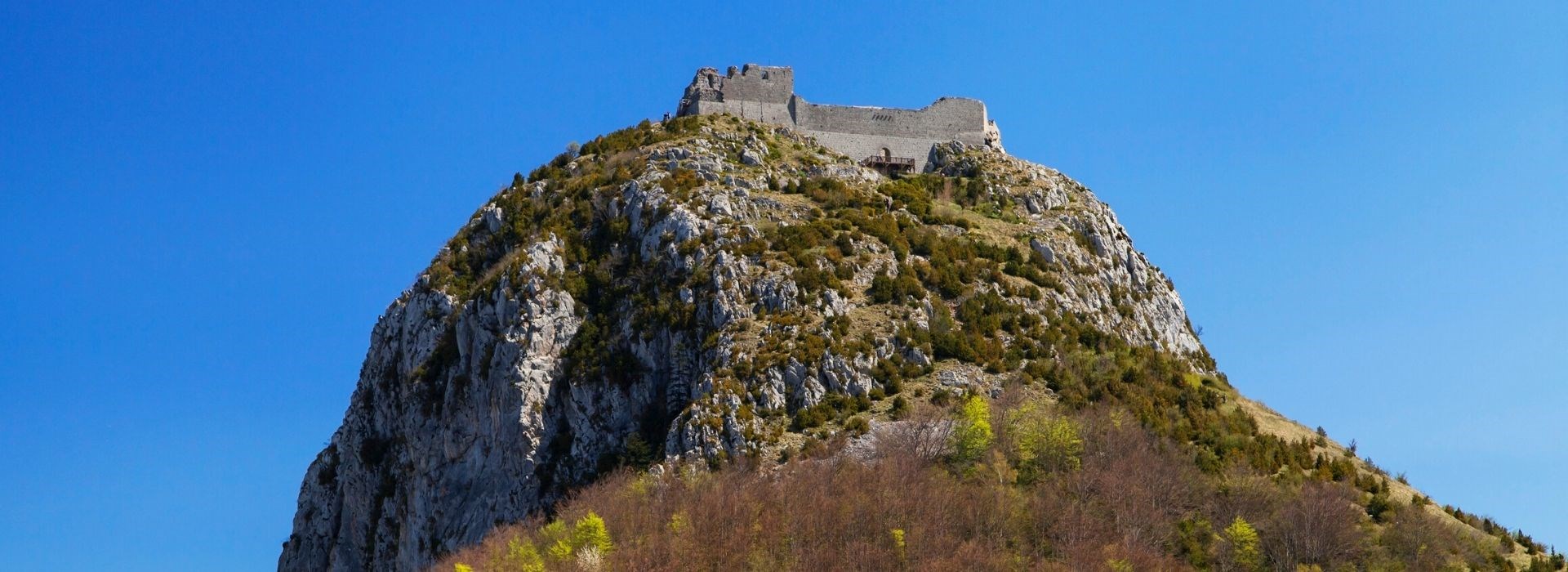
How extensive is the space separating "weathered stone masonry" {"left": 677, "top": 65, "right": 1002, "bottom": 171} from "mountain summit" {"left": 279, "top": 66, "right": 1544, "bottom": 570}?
291 cm

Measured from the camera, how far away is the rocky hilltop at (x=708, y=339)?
66375mm

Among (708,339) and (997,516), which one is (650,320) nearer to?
(708,339)

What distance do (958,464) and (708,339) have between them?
38.1 feet

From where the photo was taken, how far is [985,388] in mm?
66625

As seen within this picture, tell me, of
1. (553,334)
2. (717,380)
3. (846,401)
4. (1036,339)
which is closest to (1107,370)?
(1036,339)

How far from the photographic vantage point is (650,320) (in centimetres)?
6994

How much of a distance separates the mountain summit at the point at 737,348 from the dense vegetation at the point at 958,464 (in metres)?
0.18

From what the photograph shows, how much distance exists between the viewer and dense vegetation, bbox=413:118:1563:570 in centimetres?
5812

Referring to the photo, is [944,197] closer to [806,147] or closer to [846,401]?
[806,147]

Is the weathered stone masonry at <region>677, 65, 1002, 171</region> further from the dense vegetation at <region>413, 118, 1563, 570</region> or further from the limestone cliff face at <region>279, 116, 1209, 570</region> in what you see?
the dense vegetation at <region>413, 118, 1563, 570</region>

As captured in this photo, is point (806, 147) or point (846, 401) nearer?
point (846, 401)

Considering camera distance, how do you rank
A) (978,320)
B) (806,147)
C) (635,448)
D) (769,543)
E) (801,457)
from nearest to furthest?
(769,543) → (801,457) → (635,448) → (978,320) → (806,147)

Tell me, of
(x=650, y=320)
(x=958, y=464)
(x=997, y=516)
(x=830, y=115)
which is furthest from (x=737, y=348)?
(x=830, y=115)

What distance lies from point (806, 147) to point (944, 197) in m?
7.53
